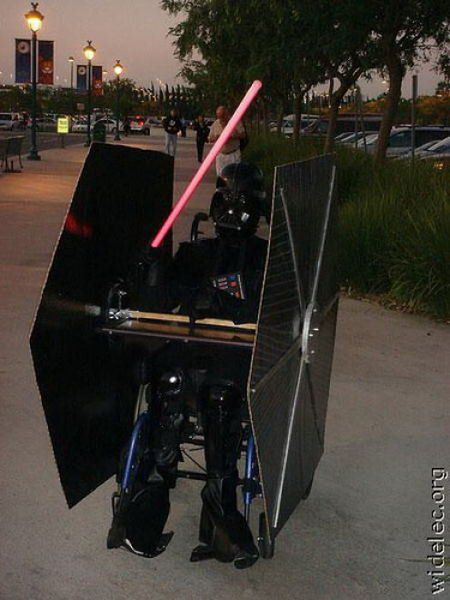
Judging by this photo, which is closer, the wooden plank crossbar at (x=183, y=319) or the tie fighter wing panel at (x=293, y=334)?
the tie fighter wing panel at (x=293, y=334)

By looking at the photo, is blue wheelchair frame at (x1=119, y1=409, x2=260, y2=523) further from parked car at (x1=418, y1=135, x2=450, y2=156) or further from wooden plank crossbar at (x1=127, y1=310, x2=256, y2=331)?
parked car at (x1=418, y1=135, x2=450, y2=156)

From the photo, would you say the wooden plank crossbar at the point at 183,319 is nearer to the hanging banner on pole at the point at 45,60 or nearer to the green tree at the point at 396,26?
the green tree at the point at 396,26

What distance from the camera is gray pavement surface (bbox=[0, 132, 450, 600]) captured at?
394 centimetres

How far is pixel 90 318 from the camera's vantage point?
4031mm

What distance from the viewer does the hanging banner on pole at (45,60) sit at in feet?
140

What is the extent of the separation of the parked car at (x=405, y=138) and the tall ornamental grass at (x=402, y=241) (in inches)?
651

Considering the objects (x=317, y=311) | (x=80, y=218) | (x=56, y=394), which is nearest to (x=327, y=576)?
(x=317, y=311)

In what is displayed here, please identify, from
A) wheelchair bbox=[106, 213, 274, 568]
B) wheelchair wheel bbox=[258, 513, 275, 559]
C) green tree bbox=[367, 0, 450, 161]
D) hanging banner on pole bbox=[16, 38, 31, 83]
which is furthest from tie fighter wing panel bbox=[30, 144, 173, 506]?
hanging banner on pole bbox=[16, 38, 31, 83]

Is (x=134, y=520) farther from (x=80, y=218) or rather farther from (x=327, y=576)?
(x=80, y=218)

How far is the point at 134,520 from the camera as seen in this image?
4.05 m

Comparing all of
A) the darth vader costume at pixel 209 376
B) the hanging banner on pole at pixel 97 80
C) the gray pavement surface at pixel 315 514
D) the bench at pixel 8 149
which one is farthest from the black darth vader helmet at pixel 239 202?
the hanging banner on pole at pixel 97 80

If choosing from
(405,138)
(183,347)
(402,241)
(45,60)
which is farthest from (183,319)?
(45,60)

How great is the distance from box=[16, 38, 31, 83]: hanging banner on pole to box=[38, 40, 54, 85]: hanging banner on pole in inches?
173

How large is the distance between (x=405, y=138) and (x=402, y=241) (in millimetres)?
22219
